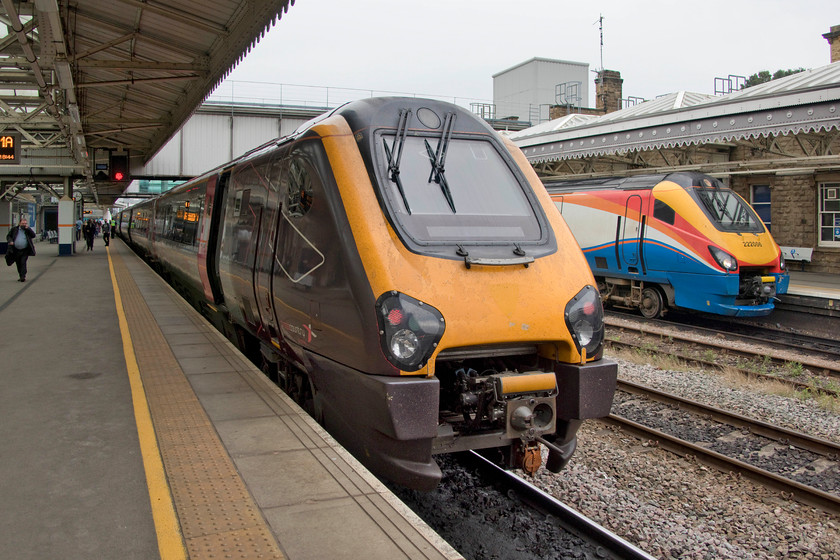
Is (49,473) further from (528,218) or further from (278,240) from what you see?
(528,218)

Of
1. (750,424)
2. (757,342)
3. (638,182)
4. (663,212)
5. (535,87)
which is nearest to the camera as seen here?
(750,424)

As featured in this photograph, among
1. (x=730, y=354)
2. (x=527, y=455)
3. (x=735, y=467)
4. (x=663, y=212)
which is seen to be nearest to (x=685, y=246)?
(x=663, y=212)

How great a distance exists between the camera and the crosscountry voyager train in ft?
38.6

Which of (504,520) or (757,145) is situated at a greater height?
(757,145)

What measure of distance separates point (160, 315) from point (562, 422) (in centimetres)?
828

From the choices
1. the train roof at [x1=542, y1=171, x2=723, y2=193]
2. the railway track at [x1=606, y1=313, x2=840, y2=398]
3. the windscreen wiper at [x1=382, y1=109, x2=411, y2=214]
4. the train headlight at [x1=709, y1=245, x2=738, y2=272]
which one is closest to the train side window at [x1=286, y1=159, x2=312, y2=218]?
the windscreen wiper at [x1=382, y1=109, x2=411, y2=214]

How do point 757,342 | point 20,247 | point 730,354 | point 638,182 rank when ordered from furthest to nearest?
point 20,247
point 638,182
point 757,342
point 730,354

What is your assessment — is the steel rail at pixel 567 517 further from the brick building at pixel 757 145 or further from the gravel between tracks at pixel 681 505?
the brick building at pixel 757 145

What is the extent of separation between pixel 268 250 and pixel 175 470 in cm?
212

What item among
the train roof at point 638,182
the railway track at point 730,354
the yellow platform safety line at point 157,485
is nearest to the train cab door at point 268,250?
the yellow platform safety line at point 157,485

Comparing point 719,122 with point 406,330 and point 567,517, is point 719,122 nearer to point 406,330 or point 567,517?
point 567,517

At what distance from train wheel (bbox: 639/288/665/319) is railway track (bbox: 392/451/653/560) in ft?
31.1

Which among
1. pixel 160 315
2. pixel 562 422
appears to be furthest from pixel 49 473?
pixel 160 315

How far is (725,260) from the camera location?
11562 mm
